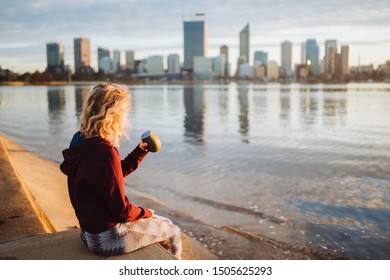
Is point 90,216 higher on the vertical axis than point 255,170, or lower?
higher

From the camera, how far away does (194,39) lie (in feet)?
358

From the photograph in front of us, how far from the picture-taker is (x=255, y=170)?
9211 millimetres

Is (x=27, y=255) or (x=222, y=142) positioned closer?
(x=27, y=255)

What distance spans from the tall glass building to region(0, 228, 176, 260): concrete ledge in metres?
90.5

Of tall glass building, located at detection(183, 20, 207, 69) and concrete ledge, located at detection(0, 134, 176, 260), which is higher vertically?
tall glass building, located at detection(183, 20, 207, 69)

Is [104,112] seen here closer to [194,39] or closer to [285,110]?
[285,110]

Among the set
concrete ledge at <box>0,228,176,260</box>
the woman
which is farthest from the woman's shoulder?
concrete ledge at <box>0,228,176,260</box>

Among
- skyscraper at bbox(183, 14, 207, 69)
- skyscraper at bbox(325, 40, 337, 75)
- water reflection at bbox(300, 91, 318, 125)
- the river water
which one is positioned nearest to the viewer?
the river water

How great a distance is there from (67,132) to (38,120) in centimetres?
561

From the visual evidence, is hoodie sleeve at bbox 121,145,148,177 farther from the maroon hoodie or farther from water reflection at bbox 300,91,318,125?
water reflection at bbox 300,91,318,125

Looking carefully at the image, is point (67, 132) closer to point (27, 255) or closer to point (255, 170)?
point (255, 170)

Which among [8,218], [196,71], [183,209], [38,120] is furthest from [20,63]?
[196,71]

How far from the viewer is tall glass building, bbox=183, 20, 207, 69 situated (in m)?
98.9

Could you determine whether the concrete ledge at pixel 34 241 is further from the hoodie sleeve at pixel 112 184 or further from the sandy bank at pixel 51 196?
the hoodie sleeve at pixel 112 184
